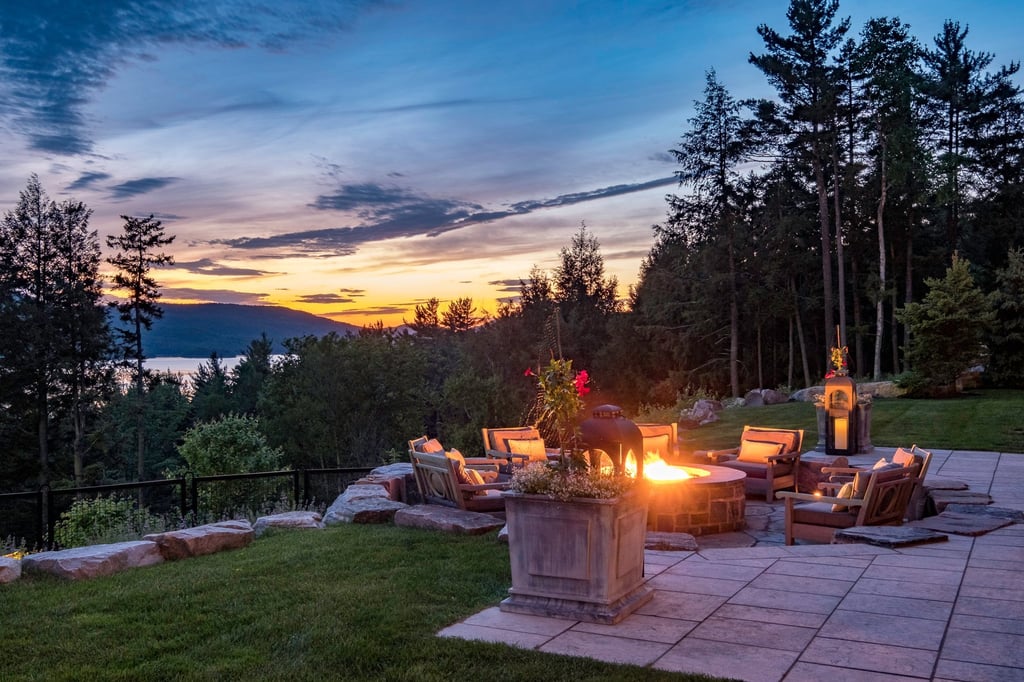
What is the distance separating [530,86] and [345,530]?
10.4 metres

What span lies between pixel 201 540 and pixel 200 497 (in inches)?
342

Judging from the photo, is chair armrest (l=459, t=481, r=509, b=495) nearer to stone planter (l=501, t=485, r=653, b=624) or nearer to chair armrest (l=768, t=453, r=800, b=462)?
stone planter (l=501, t=485, r=653, b=624)

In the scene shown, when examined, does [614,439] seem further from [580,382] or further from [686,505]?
[686,505]

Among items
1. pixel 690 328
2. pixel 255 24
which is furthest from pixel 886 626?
pixel 690 328

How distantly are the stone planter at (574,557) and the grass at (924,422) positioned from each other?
983cm

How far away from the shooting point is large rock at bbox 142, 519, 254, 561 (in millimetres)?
6469

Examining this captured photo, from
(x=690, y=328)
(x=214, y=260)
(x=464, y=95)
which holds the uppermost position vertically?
(x=464, y=95)

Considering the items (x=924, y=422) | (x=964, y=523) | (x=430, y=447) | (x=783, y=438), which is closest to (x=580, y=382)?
(x=964, y=523)

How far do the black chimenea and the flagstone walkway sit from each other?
0.91m

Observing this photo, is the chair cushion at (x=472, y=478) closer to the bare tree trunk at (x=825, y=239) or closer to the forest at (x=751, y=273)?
the forest at (x=751, y=273)

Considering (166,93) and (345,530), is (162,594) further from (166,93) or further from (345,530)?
(166,93)

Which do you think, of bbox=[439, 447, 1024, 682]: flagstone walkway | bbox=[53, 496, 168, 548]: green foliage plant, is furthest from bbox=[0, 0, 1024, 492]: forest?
bbox=[439, 447, 1024, 682]: flagstone walkway

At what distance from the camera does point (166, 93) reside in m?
13.1

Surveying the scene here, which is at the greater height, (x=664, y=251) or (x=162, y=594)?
(x=664, y=251)
